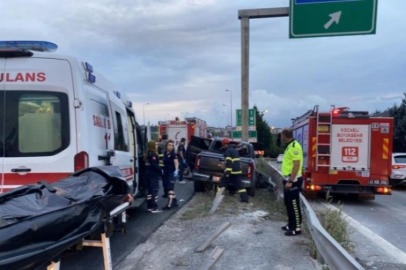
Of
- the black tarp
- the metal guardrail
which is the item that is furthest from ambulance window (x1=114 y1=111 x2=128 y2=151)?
the metal guardrail

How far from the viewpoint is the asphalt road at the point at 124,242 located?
5.18 m

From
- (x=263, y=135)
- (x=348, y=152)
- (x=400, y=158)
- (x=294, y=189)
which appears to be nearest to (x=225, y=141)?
(x=348, y=152)

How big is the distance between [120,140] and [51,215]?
3862 mm

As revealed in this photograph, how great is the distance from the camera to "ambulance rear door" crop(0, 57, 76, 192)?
15.0 ft

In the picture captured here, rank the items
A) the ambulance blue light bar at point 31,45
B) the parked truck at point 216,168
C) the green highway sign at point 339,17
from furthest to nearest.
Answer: the parked truck at point 216,168, the green highway sign at point 339,17, the ambulance blue light bar at point 31,45

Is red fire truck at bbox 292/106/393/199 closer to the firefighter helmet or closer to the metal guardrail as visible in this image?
the firefighter helmet

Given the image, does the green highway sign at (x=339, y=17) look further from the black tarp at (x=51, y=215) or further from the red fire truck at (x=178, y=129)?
the red fire truck at (x=178, y=129)

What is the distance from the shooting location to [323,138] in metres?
11.2

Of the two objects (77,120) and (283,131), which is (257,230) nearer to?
(283,131)

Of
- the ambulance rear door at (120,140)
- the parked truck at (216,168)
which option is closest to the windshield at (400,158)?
the parked truck at (216,168)

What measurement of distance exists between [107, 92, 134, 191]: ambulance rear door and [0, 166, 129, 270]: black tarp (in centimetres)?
198

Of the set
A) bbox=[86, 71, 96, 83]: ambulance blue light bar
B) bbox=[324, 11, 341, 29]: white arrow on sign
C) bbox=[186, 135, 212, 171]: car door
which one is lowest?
bbox=[186, 135, 212, 171]: car door

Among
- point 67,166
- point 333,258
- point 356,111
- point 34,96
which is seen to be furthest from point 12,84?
point 356,111

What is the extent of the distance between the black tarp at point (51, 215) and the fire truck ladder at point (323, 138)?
8494mm
